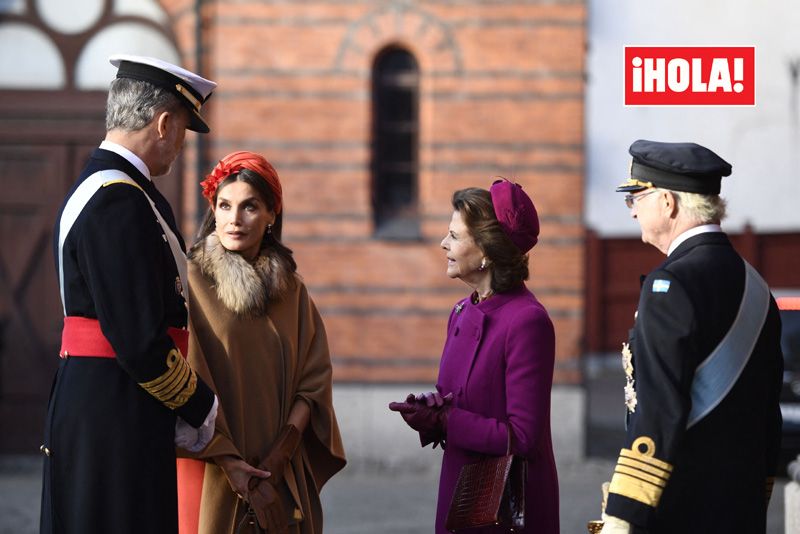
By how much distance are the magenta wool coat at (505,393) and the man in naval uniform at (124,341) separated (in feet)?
2.59

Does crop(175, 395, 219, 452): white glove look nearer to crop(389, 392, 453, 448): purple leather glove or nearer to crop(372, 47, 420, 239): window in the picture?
crop(389, 392, 453, 448): purple leather glove

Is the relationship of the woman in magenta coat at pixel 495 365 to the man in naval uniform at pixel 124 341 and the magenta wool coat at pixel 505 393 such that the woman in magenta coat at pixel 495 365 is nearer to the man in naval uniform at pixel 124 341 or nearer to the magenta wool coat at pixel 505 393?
the magenta wool coat at pixel 505 393

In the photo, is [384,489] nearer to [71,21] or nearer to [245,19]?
[245,19]

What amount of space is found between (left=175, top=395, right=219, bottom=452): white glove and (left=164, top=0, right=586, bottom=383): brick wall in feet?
22.2

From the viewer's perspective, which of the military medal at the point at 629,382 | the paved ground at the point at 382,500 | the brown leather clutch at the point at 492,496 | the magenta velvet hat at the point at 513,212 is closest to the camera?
the military medal at the point at 629,382

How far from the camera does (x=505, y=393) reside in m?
3.63

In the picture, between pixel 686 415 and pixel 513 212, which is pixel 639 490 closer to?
pixel 686 415

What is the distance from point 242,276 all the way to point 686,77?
201cm

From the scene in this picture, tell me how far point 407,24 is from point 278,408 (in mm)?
6930

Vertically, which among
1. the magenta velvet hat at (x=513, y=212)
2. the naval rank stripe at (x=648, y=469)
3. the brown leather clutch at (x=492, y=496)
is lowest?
the brown leather clutch at (x=492, y=496)

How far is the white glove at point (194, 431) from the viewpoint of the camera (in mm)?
3475

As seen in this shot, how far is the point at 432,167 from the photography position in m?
10.3

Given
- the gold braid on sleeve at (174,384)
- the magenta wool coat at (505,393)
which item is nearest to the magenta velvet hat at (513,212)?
the magenta wool coat at (505,393)

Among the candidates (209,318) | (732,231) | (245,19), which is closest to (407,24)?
(245,19)
